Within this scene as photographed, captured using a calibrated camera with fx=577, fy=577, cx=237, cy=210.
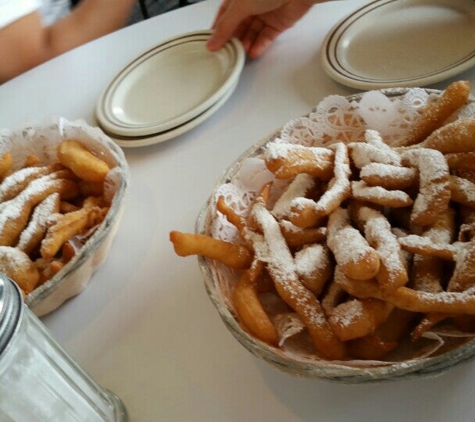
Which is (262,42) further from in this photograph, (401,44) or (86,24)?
(86,24)

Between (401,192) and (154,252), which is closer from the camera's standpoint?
(401,192)

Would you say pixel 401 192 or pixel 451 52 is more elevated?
pixel 401 192

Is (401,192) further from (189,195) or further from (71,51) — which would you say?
(71,51)

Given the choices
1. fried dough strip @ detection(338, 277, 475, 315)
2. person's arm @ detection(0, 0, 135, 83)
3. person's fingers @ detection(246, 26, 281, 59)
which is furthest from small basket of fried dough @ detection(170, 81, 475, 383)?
person's arm @ detection(0, 0, 135, 83)

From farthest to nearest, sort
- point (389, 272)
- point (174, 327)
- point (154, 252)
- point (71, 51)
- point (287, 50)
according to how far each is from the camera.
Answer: point (71, 51), point (287, 50), point (154, 252), point (174, 327), point (389, 272)

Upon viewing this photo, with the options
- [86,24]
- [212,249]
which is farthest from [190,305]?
[86,24]

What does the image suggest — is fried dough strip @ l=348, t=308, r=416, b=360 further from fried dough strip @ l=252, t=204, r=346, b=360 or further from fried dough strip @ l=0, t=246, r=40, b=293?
fried dough strip @ l=0, t=246, r=40, b=293

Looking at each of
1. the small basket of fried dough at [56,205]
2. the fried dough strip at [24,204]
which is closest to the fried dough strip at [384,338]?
the small basket of fried dough at [56,205]

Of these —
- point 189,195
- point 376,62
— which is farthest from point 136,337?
point 376,62
